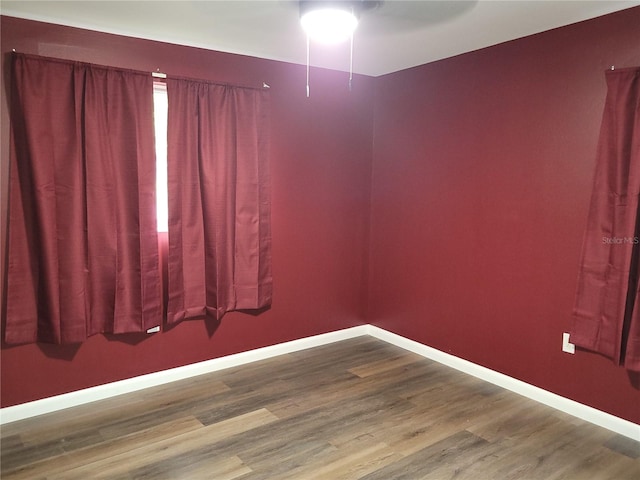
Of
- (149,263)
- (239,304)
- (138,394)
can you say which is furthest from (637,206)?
(138,394)

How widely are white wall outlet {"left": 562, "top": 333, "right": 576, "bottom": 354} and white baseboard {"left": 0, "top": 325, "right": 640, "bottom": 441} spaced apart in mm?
302

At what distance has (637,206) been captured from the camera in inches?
97.1

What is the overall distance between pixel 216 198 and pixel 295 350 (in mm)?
1393

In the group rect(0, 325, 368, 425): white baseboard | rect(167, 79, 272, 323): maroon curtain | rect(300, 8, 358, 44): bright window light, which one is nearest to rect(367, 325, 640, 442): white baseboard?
rect(0, 325, 368, 425): white baseboard

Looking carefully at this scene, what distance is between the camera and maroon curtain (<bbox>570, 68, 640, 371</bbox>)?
249 cm

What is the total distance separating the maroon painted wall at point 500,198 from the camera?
2.76 meters

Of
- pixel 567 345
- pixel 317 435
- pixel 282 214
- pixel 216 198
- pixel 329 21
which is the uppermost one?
pixel 329 21

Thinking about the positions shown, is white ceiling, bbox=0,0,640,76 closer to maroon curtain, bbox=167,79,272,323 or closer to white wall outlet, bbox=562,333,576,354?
maroon curtain, bbox=167,79,272,323

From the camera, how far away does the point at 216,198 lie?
327 cm

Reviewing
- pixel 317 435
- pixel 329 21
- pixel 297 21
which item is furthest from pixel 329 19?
pixel 317 435

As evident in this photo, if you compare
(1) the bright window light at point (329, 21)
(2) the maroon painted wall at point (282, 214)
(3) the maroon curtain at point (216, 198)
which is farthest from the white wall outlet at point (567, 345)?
(1) the bright window light at point (329, 21)

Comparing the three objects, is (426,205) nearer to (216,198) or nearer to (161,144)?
(216,198)

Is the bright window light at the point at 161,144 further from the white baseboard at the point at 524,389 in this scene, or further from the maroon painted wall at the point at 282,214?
the white baseboard at the point at 524,389

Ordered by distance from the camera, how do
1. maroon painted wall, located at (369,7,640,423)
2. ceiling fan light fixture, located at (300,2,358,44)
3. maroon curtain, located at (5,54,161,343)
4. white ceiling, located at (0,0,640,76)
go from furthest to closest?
maroon painted wall, located at (369,7,640,423) < maroon curtain, located at (5,54,161,343) < white ceiling, located at (0,0,640,76) < ceiling fan light fixture, located at (300,2,358,44)
